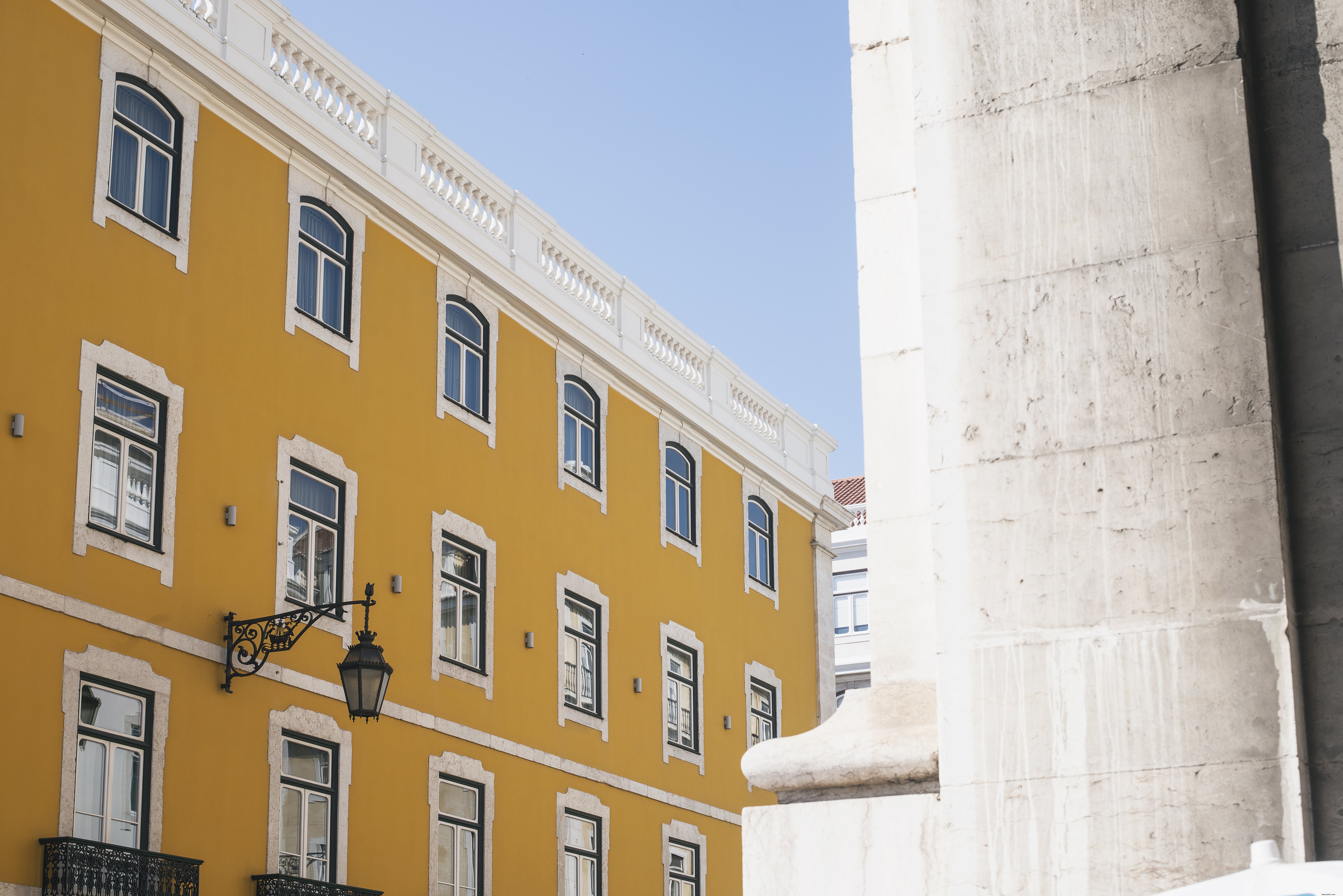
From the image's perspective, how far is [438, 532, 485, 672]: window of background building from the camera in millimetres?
19688

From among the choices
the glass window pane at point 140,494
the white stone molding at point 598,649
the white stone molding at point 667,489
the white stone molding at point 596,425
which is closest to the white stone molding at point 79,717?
the glass window pane at point 140,494

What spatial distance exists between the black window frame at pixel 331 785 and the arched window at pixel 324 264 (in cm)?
432

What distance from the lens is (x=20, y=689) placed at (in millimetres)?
14031

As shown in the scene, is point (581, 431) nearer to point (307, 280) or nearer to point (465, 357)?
point (465, 357)

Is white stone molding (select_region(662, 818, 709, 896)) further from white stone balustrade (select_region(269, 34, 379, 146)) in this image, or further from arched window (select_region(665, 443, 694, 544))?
white stone balustrade (select_region(269, 34, 379, 146))

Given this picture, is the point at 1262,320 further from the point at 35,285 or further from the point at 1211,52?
the point at 35,285

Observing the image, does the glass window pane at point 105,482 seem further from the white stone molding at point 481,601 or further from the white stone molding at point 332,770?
the white stone molding at point 481,601

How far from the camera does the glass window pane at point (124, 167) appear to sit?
1595 centimetres

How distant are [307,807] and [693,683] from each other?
8.79m

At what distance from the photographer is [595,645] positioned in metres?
22.7

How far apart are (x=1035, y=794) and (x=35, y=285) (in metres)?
12.6

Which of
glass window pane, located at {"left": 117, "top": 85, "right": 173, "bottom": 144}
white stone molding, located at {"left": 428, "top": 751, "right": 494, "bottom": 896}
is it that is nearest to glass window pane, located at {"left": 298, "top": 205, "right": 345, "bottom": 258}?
glass window pane, located at {"left": 117, "top": 85, "right": 173, "bottom": 144}

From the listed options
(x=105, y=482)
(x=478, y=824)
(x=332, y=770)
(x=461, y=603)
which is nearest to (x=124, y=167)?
(x=105, y=482)

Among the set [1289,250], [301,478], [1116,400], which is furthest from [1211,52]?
[301,478]
